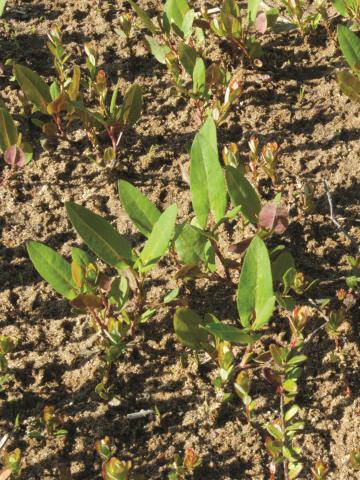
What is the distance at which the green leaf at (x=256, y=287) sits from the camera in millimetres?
1869

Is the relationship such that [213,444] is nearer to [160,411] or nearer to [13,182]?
[160,411]

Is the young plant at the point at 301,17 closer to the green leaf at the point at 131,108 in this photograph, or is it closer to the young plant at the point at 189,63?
the young plant at the point at 189,63

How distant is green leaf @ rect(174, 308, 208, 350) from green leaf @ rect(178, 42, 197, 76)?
104cm

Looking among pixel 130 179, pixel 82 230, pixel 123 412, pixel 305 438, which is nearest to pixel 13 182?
pixel 130 179

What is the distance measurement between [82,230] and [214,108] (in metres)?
0.82

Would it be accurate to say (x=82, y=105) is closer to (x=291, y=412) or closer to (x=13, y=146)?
(x=13, y=146)

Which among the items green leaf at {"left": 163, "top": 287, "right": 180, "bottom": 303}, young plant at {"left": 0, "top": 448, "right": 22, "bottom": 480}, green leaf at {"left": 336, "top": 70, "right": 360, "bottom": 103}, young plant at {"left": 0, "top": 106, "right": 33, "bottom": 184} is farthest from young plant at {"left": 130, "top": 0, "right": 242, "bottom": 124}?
young plant at {"left": 0, "top": 448, "right": 22, "bottom": 480}

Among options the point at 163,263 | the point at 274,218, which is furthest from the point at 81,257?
the point at 274,218

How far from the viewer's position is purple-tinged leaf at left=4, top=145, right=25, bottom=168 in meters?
2.44

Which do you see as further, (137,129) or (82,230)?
(137,129)

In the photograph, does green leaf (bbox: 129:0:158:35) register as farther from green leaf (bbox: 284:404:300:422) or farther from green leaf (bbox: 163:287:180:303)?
green leaf (bbox: 284:404:300:422)

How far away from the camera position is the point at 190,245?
2082mm

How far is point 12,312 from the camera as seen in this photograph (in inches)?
86.5

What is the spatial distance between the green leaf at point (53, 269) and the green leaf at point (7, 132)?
0.60 meters
